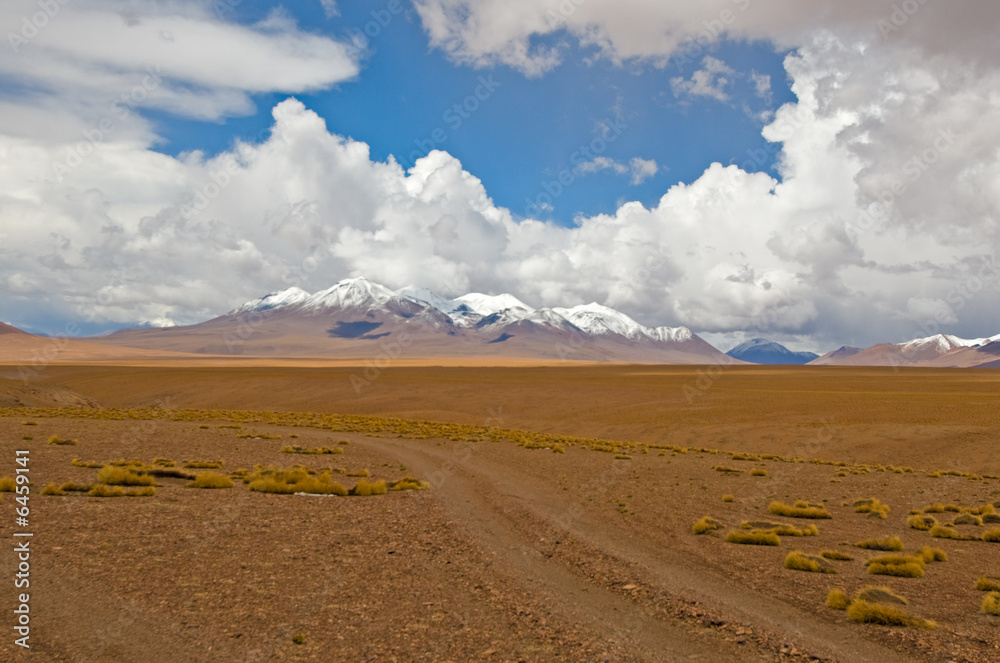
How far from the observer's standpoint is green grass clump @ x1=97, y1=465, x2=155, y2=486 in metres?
15.7

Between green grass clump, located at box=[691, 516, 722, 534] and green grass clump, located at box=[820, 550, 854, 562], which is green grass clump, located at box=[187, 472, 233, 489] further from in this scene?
green grass clump, located at box=[820, 550, 854, 562]

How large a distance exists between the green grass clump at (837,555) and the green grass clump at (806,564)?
882 mm

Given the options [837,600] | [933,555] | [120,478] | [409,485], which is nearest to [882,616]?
[837,600]

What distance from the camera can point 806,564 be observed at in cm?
1102

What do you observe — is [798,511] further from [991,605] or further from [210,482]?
[210,482]

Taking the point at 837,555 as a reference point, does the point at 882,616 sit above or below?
above

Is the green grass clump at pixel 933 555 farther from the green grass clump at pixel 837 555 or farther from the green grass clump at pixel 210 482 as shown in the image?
the green grass clump at pixel 210 482

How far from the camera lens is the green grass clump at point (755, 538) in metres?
13.1

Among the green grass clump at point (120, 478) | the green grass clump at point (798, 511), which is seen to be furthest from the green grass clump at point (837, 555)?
the green grass clump at point (120, 478)

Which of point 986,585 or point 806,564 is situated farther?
point 806,564

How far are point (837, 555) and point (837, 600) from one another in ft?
11.9

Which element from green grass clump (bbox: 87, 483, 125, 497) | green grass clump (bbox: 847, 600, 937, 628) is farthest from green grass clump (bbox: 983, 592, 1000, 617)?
green grass clump (bbox: 87, 483, 125, 497)

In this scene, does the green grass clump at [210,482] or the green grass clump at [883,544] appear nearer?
the green grass clump at [883,544]

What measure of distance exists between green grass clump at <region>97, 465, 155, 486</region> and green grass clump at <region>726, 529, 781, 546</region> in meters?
14.6
